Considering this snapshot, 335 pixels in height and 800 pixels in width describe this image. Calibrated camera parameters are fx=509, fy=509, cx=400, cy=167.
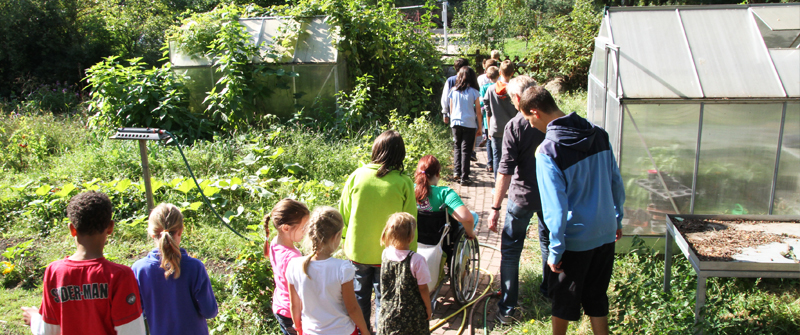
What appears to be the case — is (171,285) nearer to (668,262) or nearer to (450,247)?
Answer: (450,247)

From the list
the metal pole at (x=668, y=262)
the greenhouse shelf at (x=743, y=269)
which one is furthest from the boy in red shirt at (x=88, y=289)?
the metal pole at (x=668, y=262)

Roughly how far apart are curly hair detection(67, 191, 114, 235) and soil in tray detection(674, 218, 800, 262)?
3307 mm

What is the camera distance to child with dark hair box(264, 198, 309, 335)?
9.59 ft

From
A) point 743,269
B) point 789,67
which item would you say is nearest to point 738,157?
point 789,67

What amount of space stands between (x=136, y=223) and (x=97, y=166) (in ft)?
7.21

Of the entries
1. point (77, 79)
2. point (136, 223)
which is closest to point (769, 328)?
point (136, 223)

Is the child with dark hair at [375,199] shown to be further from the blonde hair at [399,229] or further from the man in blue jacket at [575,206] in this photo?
the man in blue jacket at [575,206]

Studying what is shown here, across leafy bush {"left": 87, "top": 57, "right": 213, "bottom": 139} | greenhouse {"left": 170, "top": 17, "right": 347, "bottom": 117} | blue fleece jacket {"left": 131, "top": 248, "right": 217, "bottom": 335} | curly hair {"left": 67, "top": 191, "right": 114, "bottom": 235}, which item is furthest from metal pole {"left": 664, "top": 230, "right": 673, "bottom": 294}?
leafy bush {"left": 87, "top": 57, "right": 213, "bottom": 139}

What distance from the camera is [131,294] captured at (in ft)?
7.95

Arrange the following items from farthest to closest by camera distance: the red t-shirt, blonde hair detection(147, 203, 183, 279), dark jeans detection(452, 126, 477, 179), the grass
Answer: dark jeans detection(452, 126, 477, 179), the grass, blonde hair detection(147, 203, 183, 279), the red t-shirt

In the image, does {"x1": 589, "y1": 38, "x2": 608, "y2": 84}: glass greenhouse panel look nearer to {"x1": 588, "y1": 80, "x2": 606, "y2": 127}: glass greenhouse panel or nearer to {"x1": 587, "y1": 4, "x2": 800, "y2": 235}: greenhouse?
{"x1": 588, "y1": 80, "x2": 606, "y2": 127}: glass greenhouse panel

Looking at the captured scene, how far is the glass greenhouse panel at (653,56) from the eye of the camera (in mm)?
4395

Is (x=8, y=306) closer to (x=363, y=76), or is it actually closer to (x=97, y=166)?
(x=97, y=166)

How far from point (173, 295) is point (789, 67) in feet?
17.1
